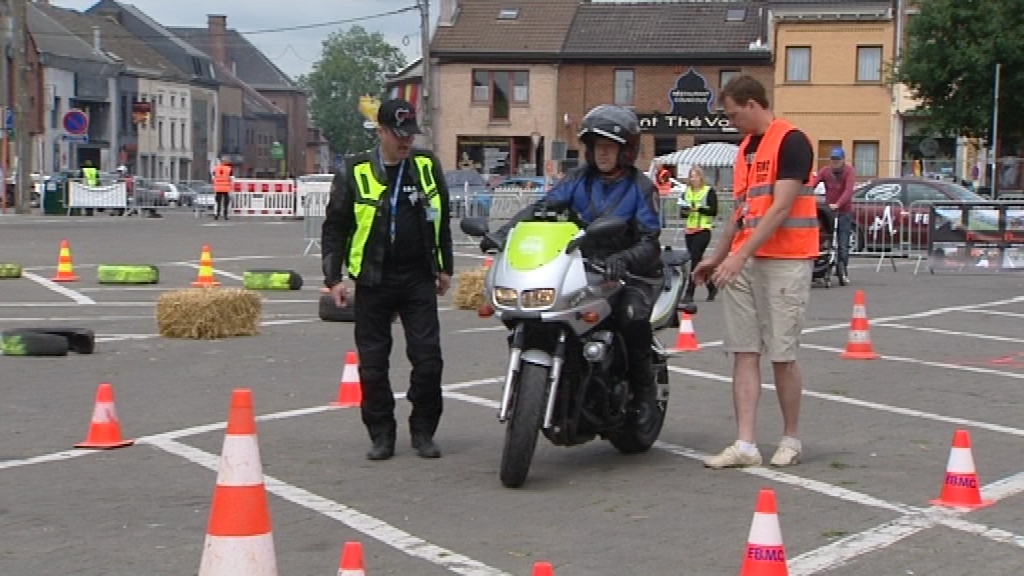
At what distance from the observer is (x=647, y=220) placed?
8.31 metres

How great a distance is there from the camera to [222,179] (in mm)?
45312

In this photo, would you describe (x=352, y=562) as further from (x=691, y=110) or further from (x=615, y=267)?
(x=691, y=110)

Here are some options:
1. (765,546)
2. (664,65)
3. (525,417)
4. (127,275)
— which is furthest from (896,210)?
(664,65)

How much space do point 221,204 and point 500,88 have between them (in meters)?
23.7

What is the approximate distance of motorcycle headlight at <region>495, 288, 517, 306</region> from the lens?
7.74 metres

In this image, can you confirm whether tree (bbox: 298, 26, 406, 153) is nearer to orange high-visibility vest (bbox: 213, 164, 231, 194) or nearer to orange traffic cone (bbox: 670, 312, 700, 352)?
orange high-visibility vest (bbox: 213, 164, 231, 194)

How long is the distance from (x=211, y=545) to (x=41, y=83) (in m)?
81.1

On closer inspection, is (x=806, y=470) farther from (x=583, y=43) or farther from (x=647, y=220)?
(x=583, y=43)

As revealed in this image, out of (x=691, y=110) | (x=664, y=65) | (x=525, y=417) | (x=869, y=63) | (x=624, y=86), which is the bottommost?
(x=525, y=417)

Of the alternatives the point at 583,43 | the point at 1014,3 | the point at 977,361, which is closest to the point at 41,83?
the point at 583,43

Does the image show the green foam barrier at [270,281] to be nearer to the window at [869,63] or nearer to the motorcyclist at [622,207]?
the motorcyclist at [622,207]

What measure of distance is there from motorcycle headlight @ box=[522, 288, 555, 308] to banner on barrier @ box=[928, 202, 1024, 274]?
1841 centimetres

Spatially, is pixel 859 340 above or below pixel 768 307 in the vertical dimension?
below

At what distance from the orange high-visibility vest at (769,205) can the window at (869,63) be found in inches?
2166
